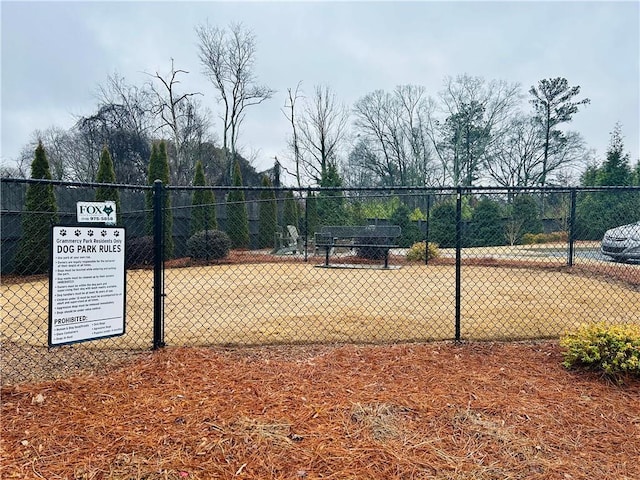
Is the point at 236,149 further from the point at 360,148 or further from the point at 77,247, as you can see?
the point at 77,247

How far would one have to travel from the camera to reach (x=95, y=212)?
8.11 ft

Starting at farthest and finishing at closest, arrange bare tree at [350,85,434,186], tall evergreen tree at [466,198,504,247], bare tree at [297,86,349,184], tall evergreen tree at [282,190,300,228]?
bare tree at [350,85,434,186] < bare tree at [297,86,349,184] < tall evergreen tree at [466,198,504,247] < tall evergreen tree at [282,190,300,228]

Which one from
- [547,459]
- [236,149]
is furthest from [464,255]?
[236,149]

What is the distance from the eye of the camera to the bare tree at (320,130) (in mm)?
22984

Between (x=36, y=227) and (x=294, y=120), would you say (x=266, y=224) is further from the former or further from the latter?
(x=294, y=120)

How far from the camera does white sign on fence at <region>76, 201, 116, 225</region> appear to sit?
2.42 meters

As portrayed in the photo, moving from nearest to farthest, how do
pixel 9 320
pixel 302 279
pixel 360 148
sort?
pixel 9 320 → pixel 302 279 → pixel 360 148

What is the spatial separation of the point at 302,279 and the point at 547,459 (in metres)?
5.66

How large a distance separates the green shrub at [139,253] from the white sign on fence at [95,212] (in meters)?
6.84

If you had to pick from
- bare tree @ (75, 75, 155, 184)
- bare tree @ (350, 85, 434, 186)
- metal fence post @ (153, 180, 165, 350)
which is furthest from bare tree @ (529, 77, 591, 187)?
metal fence post @ (153, 180, 165, 350)

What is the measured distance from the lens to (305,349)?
3086 millimetres

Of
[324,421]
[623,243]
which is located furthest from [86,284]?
[623,243]

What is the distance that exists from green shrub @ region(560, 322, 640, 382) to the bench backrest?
631 cm

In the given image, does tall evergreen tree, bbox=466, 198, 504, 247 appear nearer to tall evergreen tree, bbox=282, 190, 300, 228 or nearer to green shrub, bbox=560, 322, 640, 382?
tall evergreen tree, bbox=282, 190, 300, 228
